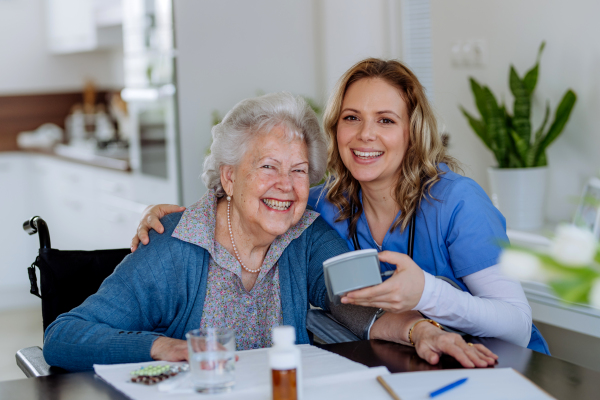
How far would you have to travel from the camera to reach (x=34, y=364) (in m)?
1.44

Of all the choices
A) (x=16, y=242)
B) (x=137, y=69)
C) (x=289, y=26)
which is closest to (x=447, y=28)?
(x=289, y=26)

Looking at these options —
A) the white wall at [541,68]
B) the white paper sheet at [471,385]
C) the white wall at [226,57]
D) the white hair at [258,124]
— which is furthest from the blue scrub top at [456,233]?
the white wall at [226,57]

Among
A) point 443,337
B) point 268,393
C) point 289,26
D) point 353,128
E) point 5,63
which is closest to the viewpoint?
point 268,393

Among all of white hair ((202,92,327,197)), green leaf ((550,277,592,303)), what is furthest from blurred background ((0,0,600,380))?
green leaf ((550,277,592,303))

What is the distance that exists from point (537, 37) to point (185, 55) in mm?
1830

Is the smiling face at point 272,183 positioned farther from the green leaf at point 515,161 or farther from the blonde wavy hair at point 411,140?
the green leaf at point 515,161

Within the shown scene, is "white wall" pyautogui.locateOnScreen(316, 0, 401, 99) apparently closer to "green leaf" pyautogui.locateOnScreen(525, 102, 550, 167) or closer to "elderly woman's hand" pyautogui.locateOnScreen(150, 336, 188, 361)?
"green leaf" pyautogui.locateOnScreen(525, 102, 550, 167)

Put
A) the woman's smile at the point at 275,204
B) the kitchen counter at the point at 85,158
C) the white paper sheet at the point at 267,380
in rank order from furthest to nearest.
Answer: the kitchen counter at the point at 85,158, the woman's smile at the point at 275,204, the white paper sheet at the point at 267,380

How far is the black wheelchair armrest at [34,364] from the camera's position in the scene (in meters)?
1.37

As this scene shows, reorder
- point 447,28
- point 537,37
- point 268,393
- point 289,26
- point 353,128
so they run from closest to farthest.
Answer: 1. point 268,393
2. point 353,128
3. point 537,37
4. point 447,28
5. point 289,26

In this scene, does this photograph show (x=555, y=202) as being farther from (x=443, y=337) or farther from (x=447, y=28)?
(x=443, y=337)

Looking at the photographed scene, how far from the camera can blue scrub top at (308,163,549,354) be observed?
1.57 metres

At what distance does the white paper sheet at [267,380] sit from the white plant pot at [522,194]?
1.74 m

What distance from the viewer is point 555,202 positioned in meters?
2.93
